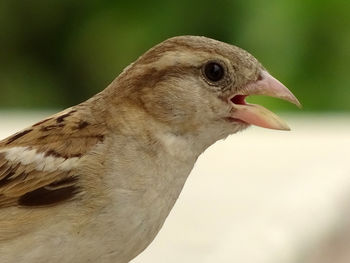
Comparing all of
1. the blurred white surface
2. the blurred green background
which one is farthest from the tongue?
the blurred green background

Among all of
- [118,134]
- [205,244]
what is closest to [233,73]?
[118,134]

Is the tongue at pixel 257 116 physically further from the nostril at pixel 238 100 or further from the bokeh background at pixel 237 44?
the bokeh background at pixel 237 44

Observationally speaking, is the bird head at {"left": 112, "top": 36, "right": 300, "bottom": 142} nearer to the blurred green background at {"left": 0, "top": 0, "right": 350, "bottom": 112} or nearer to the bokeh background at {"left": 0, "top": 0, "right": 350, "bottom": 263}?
the bokeh background at {"left": 0, "top": 0, "right": 350, "bottom": 263}

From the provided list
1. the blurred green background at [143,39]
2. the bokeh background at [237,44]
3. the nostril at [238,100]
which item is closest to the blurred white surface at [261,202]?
the bokeh background at [237,44]

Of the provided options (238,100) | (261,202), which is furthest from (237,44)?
(238,100)

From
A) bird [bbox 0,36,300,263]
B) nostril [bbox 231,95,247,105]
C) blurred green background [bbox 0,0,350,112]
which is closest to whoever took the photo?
bird [bbox 0,36,300,263]

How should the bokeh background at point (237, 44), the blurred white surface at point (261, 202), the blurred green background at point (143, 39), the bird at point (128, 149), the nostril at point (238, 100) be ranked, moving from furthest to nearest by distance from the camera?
the blurred green background at point (143, 39) → the bokeh background at point (237, 44) → the blurred white surface at point (261, 202) → the nostril at point (238, 100) → the bird at point (128, 149)

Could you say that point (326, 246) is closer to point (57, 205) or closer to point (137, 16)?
point (57, 205)
